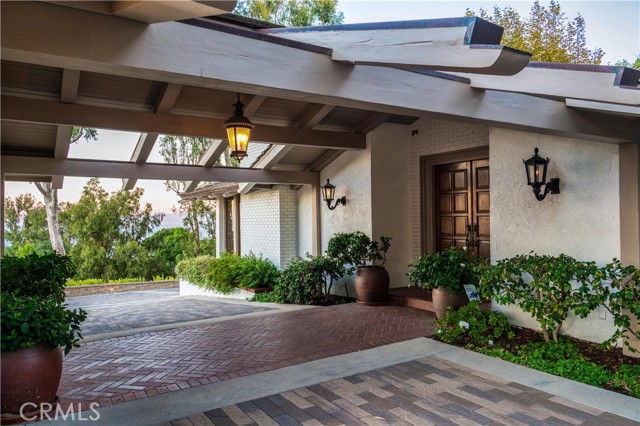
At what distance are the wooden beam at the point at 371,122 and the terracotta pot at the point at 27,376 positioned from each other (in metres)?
6.18

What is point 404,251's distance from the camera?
8.62 m

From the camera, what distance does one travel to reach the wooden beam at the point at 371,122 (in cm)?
781

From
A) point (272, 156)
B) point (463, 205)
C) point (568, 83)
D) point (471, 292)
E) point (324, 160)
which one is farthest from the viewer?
point (324, 160)

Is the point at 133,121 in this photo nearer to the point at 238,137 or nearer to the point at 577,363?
the point at 238,137

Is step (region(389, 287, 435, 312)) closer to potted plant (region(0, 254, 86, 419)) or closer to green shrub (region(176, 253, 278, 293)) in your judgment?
green shrub (region(176, 253, 278, 293))

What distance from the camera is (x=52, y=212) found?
1656cm

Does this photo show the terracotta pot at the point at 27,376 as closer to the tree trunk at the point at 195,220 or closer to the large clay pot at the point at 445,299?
the large clay pot at the point at 445,299

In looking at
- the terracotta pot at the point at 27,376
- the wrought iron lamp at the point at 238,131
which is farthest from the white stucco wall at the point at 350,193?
the terracotta pot at the point at 27,376

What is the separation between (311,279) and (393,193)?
236 centimetres

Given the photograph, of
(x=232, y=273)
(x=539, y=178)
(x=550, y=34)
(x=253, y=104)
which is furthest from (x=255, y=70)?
(x=550, y=34)

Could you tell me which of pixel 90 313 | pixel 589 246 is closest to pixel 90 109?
pixel 90 313

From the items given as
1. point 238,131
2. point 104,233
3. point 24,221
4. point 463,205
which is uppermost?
point 238,131

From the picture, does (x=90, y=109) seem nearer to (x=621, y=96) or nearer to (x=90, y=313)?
(x=90, y=313)

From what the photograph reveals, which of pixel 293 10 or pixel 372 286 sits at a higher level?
pixel 293 10
